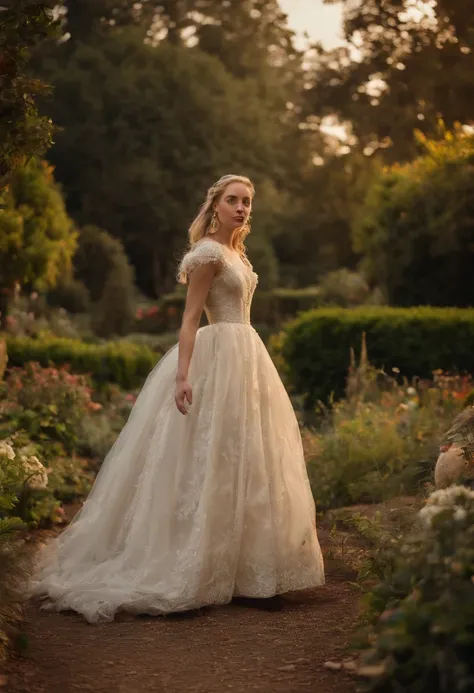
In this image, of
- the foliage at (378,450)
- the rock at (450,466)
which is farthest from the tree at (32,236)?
the rock at (450,466)

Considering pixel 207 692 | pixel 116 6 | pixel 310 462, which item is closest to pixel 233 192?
pixel 207 692

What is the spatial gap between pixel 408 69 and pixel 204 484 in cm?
1171

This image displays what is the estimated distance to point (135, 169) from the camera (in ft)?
106

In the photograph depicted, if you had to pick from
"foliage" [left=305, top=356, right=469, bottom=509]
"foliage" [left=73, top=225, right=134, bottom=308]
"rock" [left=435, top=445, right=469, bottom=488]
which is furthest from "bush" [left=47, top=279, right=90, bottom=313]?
"rock" [left=435, top=445, right=469, bottom=488]

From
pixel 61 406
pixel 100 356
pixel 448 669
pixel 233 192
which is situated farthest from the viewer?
pixel 100 356

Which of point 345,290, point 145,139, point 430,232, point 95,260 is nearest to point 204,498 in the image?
point 430,232

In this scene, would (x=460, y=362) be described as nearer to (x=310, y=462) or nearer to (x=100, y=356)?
(x=310, y=462)

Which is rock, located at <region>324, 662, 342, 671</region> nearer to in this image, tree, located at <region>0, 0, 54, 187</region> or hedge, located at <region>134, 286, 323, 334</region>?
tree, located at <region>0, 0, 54, 187</region>

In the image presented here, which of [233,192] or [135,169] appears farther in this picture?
[135,169]

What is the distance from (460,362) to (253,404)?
6.17m

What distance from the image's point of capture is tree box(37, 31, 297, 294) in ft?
106

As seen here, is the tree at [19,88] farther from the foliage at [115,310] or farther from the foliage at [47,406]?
the foliage at [115,310]

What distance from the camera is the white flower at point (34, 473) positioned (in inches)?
248

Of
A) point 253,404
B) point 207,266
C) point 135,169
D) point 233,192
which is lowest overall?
point 253,404
